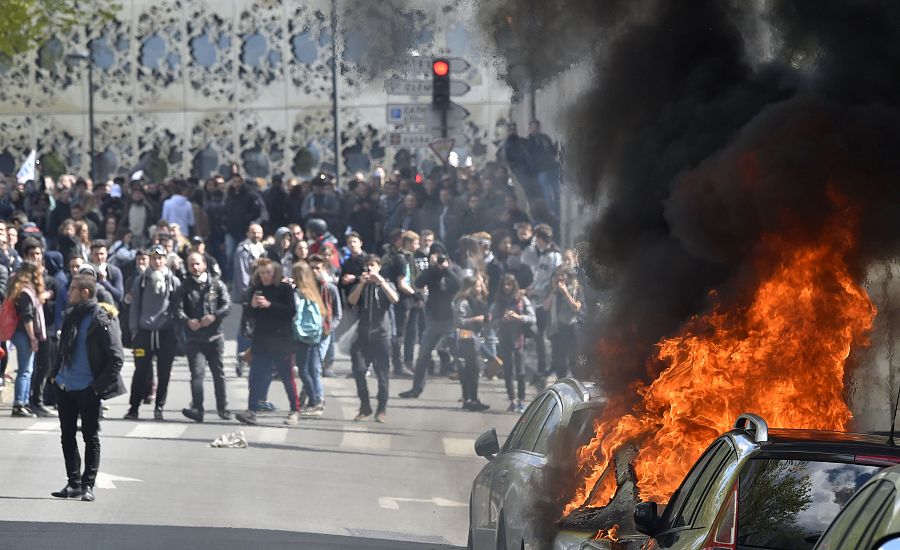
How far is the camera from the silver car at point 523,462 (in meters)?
8.20

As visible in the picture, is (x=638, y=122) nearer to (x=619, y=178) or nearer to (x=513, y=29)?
(x=619, y=178)

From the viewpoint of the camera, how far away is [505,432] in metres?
17.0

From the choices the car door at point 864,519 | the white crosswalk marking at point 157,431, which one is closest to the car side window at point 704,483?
the car door at point 864,519

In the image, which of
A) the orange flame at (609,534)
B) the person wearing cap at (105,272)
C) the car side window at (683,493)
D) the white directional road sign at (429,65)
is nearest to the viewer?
the car side window at (683,493)

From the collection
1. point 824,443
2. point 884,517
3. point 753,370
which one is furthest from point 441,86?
point 884,517

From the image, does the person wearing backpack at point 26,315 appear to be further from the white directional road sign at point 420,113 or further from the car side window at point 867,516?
the car side window at point 867,516

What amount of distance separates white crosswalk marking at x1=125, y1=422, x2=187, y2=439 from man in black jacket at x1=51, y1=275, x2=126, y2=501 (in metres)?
3.71

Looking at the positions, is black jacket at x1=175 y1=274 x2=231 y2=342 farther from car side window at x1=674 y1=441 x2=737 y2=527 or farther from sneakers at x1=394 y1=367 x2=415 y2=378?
car side window at x1=674 y1=441 x2=737 y2=527

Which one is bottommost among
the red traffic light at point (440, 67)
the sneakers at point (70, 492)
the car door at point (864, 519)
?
the sneakers at point (70, 492)

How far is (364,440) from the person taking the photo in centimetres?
1681

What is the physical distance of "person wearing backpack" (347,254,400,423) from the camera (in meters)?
17.8

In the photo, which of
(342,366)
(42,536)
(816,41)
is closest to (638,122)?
(816,41)

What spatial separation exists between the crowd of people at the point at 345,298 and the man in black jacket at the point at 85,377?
8cm

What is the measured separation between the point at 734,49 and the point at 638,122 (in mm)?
718
